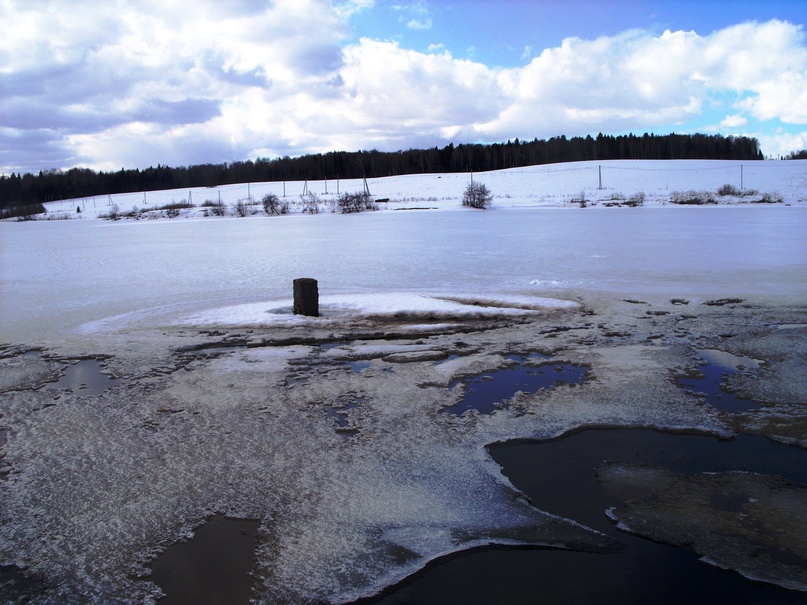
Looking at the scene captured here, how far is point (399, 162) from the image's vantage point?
378 feet

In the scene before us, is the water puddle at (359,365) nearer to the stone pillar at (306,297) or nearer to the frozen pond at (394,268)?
the stone pillar at (306,297)

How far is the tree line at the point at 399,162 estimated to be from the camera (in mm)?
110188

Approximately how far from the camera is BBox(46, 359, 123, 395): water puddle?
19.3 feet

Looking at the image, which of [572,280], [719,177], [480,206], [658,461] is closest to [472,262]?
[572,280]

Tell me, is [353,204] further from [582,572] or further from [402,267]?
[582,572]

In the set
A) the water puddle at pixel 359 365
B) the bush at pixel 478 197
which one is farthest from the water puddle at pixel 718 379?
the bush at pixel 478 197

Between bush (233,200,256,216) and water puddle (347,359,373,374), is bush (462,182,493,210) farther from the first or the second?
water puddle (347,359,373,374)

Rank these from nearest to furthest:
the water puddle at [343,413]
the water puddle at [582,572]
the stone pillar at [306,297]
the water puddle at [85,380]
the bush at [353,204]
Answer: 1. the water puddle at [582,572]
2. the water puddle at [343,413]
3. the water puddle at [85,380]
4. the stone pillar at [306,297]
5. the bush at [353,204]

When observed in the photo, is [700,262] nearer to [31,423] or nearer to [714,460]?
[714,460]

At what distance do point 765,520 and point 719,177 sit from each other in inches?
2682

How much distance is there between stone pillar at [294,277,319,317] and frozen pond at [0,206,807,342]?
1948mm

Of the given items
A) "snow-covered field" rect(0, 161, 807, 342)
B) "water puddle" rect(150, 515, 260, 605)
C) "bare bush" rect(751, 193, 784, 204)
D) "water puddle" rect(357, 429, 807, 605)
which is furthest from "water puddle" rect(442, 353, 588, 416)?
"bare bush" rect(751, 193, 784, 204)

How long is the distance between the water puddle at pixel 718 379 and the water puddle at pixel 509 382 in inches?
40.7

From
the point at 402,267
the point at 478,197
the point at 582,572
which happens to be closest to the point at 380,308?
the point at 402,267
